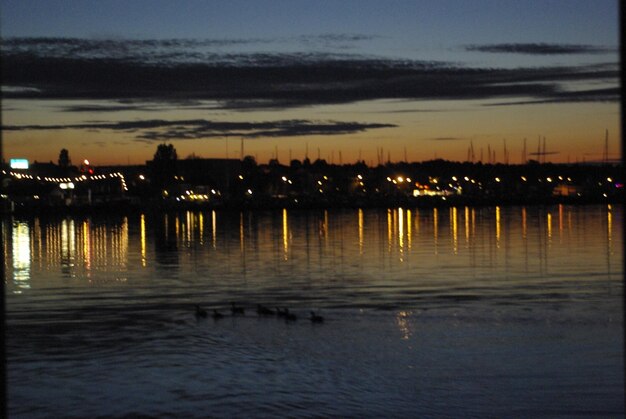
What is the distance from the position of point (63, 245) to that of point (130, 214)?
68.0m

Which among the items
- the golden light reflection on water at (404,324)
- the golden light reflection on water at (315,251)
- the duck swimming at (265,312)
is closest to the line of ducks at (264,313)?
the duck swimming at (265,312)

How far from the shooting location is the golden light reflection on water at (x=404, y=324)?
1767cm

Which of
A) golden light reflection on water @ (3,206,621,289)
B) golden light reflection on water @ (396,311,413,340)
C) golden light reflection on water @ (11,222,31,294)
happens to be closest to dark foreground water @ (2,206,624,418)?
golden light reflection on water @ (396,311,413,340)

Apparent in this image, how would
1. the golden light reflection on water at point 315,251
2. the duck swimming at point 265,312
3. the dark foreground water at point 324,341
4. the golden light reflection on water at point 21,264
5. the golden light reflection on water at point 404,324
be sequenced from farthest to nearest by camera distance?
the golden light reflection on water at point 315,251 → the golden light reflection on water at point 21,264 → the duck swimming at point 265,312 → the golden light reflection on water at point 404,324 → the dark foreground water at point 324,341

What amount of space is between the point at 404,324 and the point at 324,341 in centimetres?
228

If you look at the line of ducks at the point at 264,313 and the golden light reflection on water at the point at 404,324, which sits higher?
the line of ducks at the point at 264,313

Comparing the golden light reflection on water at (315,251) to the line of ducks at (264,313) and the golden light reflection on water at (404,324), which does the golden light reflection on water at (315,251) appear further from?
the line of ducks at (264,313)

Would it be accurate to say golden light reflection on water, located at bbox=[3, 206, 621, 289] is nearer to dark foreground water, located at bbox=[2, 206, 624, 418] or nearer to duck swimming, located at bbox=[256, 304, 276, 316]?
dark foreground water, located at bbox=[2, 206, 624, 418]

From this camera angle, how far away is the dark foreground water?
1249 centimetres

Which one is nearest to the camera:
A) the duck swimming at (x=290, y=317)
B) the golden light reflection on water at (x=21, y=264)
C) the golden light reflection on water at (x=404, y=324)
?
the golden light reflection on water at (x=404, y=324)

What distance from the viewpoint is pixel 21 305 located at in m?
23.0

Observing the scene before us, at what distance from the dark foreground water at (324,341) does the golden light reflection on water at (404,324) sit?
0.08 metres

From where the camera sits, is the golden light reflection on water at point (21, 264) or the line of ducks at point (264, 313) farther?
the golden light reflection on water at point (21, 264)

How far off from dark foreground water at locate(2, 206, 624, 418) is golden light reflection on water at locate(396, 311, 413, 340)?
0.25ft
